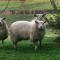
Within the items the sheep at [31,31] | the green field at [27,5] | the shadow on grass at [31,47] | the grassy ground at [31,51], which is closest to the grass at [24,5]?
the green field at [27,5]

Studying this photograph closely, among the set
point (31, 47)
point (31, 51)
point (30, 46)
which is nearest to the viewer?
point (31, 51)

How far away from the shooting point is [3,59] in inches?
321

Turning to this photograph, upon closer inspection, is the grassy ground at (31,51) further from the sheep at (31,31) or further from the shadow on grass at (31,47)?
the sheep at (31,31)

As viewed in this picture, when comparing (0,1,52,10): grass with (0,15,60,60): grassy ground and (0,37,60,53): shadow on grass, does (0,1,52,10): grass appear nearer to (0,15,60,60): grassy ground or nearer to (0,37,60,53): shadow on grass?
(0,15,60,60): grassy ground

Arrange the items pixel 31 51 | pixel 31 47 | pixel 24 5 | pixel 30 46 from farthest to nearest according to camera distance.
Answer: pixel 24 5 → pixel 30 46 → pixel 31 47 → pixel 31 51

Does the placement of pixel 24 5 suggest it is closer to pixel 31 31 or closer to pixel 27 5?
pixel 27 5

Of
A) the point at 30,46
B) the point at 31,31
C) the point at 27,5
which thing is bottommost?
the point at 30,46

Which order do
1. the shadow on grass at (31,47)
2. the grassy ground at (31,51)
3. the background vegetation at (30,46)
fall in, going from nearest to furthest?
the grassy ground at (31,51), the background vegetation at (30,46), the shadow on grass at (31,47)

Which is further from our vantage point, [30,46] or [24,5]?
[24,5]

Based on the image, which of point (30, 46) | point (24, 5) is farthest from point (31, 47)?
point (24, 5)

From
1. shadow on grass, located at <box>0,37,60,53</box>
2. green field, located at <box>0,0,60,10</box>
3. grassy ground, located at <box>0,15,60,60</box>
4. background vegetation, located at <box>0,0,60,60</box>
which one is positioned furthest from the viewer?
green field, located at <box>0,0,60,10</box>

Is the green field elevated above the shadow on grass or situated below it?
above

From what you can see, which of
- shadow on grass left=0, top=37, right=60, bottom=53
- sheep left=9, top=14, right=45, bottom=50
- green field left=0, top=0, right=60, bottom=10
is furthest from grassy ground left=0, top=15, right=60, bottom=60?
green field left=0, top=0, right=60, bottom=10

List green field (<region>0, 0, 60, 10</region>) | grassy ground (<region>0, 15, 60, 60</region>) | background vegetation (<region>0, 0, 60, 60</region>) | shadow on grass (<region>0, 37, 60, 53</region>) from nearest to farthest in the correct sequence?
grassy ground (<region>0, 15, 60, 60</region>)
background vegetation (<region>0, 0, 60, 60</region>)
shadow on grass (<region>0, 37, 60, 53</region>)
green field (<region>0, 0, 60, 10</region>)
